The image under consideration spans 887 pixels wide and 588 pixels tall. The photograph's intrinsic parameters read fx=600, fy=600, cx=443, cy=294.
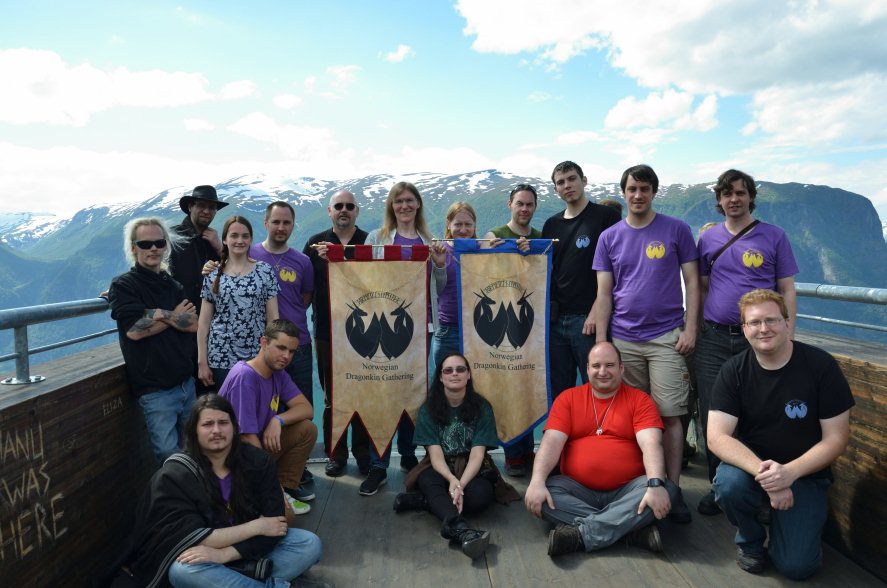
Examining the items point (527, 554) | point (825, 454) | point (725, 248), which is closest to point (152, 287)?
point (527, 554)

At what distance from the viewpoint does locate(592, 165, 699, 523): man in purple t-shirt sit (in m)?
4.29

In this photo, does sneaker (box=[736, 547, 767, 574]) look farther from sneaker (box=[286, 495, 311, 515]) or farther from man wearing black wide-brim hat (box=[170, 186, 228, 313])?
man wearing black wide-brim hat (box=[170, 186, 228, 313])

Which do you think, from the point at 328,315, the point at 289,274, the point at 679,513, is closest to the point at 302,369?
the point at 328,315

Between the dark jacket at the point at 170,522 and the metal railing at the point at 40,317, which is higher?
the metal railing at the point at 40,317

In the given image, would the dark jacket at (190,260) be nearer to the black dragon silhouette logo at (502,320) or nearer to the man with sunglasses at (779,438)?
the black dragon silhouette logo at (502,320)

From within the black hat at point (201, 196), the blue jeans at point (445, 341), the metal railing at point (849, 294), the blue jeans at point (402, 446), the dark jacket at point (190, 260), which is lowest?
the blue jeans at point (402, 446)

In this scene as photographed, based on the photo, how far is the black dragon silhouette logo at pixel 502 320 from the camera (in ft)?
16.4

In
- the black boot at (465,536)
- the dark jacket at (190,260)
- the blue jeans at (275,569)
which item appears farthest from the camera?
the dark jacket at (190,260)

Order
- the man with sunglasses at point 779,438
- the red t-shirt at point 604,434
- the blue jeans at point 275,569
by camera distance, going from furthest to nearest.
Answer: the red t-shirt at point 604,434 → the man with sunglasses at point 779,438 → the blue jeans at point 275,569

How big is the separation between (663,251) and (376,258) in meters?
2.21

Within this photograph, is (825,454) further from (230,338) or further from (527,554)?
(230,338)

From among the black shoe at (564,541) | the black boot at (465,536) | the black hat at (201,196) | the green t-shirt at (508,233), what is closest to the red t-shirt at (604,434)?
the black shoe at (564,541)

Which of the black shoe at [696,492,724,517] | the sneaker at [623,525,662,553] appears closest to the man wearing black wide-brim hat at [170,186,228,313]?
the sneaker at [623,525,662,553]

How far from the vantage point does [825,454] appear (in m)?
3.35
